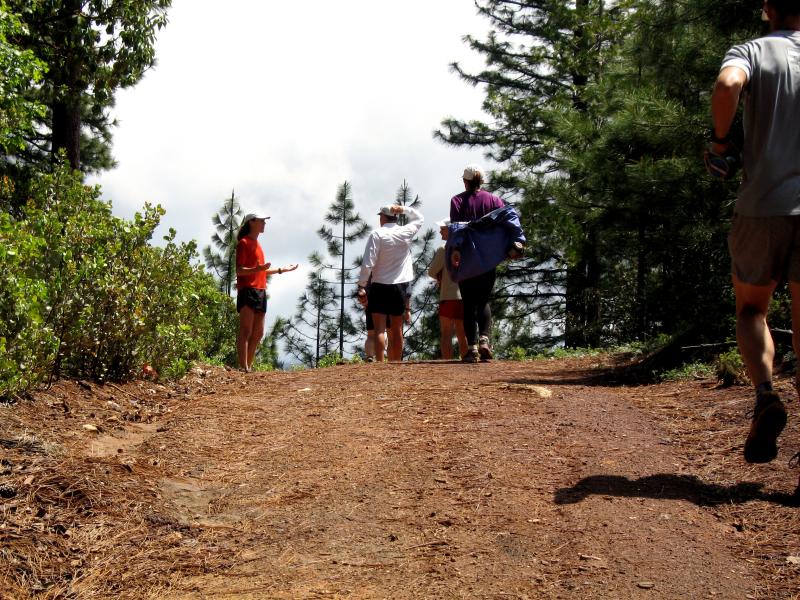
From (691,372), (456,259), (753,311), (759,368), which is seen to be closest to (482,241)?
(456,259)

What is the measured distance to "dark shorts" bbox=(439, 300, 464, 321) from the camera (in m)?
10.3

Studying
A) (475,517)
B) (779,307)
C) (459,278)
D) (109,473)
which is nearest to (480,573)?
(475,517)

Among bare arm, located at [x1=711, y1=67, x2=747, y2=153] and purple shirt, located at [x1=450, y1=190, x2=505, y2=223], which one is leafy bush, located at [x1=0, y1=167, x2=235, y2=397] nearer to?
purple shirt, located at [x1=450, y1=190, x2=505, y2=223]

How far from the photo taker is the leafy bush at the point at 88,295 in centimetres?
530

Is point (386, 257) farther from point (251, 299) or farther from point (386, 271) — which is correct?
point (251, 299)

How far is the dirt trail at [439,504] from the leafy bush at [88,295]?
50 centimetres

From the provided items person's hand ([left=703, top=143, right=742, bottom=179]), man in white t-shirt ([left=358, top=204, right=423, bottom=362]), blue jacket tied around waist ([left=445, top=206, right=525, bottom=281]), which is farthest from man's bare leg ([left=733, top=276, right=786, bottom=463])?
man in white t-shirt ([left=358, top=204, right=423, bottom=362])

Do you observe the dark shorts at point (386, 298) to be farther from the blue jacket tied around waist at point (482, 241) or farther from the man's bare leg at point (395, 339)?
the blue jacket tied around waist at point (482, 241)

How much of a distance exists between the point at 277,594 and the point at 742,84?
2851 mm

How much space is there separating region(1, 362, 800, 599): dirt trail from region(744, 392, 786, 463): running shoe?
0.70ft

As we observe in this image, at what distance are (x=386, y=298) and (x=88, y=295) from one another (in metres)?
4.31

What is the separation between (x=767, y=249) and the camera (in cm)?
417

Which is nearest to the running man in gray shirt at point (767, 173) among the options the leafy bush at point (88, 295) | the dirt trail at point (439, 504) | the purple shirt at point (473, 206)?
the dirt trail at point (439, 504)

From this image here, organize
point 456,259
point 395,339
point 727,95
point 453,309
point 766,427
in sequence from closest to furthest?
point 727,95, point 766,427, point 456,259, point 453,309, point 395,339
